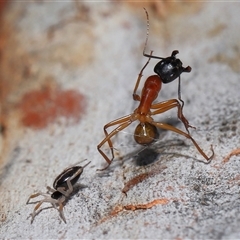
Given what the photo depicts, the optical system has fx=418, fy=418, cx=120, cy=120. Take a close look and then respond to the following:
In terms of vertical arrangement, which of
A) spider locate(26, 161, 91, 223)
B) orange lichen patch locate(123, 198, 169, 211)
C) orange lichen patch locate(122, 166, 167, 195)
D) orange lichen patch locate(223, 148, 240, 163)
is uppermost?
spider locate(26, 161, 91, 223)

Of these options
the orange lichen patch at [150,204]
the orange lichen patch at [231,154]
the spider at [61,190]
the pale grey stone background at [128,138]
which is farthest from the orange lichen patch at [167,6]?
the orange lichen patch at [150,204]

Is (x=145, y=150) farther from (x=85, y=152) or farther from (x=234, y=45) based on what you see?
(x=234, y=45)

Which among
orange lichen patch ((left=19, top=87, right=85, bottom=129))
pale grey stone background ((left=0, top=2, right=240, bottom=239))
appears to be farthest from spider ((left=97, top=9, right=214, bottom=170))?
orange lichen patch ((left=19, top=87, right=85, bottom=129))

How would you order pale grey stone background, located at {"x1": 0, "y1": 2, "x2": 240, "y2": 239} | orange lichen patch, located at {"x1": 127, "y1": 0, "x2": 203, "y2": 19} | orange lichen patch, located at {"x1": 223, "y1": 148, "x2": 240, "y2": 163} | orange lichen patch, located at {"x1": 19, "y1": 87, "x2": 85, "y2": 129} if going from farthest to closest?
orange lichen patch, located at {"x1": 127, "y1": 0, "x2": 203, "y2": 19} → orange lichen patch, located at {"x1": 19, "y1": 87, "x2": 85, "y2": 129} → orange lichen patch, located at {"x1": 223, "y1": 148, "x2": 240, "y2": 163} → pale grey stone background, located at {"x1": 0, "y1": 2, "x2": 240, "y2": 239}

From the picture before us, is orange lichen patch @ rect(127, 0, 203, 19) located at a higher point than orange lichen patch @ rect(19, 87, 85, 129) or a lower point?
higher

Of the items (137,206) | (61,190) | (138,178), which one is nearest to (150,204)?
(137,206)

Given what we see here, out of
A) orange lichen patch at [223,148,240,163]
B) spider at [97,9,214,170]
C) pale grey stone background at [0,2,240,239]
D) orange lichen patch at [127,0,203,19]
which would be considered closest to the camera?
pale grey stone background at [0,2,240,239]

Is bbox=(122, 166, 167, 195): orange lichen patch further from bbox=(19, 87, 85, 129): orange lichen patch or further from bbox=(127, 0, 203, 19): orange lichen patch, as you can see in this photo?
bbox=(127, 0, 203, 19): orange lichen patch

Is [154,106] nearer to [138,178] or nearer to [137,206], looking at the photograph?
[138,178]
